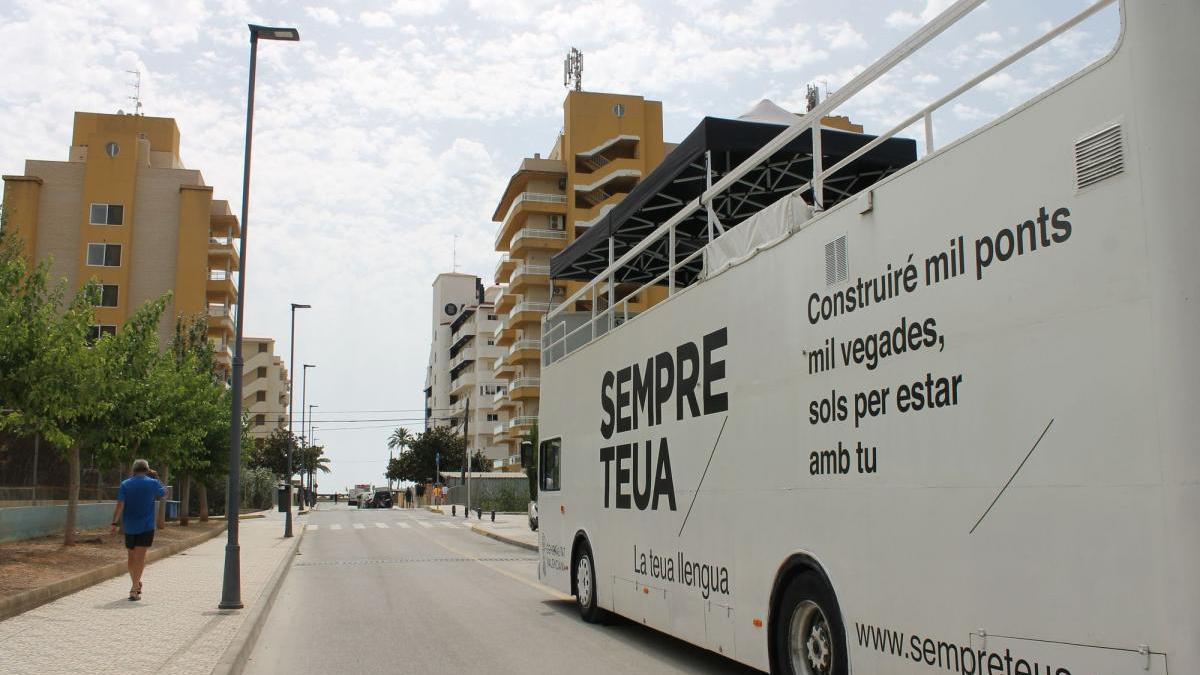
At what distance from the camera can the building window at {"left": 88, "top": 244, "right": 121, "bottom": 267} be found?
203ft

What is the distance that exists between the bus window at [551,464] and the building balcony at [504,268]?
228ft

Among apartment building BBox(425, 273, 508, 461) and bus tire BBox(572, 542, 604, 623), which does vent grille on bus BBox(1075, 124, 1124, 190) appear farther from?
apartment building BBox(425, 273, 508, 461)

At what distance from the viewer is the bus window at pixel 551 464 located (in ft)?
47.5

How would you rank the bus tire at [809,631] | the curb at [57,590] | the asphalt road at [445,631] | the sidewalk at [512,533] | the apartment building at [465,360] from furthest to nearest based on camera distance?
the apartment building at [465,360], the sidewalk at [512,533], the curb at [57,590], the asphalt road at [445,631], the bus tire at [809,631]

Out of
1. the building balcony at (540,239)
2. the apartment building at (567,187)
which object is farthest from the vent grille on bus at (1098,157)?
the building balcony at (540,239)

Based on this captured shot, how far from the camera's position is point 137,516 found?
45.5 feet

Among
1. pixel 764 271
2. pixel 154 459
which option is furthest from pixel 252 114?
pixel 154 459

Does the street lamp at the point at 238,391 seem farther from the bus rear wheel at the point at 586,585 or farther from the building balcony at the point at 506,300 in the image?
the building balcony at the point at 506,300

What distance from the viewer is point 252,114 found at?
1523cm

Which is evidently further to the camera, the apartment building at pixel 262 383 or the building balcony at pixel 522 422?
the apartment building at pixel 262 383

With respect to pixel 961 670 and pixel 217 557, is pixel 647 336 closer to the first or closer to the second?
pixel 961 670

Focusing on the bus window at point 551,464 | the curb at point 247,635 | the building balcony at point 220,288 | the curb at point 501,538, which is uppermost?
the building balcony at point 220,288

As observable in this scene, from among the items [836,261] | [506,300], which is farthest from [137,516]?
[506,300]

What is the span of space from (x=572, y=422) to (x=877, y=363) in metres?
7.87
